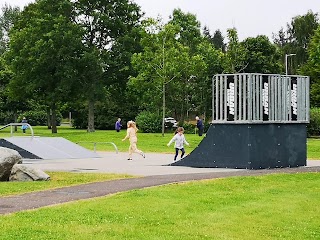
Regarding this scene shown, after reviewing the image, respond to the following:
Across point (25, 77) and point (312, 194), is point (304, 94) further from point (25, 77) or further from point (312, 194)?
point (25, 77)

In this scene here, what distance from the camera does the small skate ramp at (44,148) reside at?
88.8ft

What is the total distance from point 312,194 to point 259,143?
8691mm

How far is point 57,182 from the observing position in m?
16.8

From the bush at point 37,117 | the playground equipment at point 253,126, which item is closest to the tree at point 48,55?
the bush at point 37,117

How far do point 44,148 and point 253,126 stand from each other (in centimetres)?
1011

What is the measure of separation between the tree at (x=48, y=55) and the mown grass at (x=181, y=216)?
41.8 m

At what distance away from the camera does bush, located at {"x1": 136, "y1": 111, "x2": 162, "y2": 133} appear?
60.0 m

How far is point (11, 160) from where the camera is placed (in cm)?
1717

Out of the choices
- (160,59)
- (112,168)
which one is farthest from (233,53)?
(112,168)

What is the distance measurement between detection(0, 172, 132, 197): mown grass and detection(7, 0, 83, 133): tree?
1440 inches

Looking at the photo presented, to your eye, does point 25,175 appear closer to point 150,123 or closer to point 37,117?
point 150,123

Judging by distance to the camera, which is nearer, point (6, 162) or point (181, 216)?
point (181, 216)

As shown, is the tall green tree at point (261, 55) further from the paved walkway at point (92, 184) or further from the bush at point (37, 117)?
the paved walkway at point (92, 184)

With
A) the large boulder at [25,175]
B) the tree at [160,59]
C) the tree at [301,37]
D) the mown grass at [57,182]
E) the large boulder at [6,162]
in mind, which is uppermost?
the tree at [301,37]
